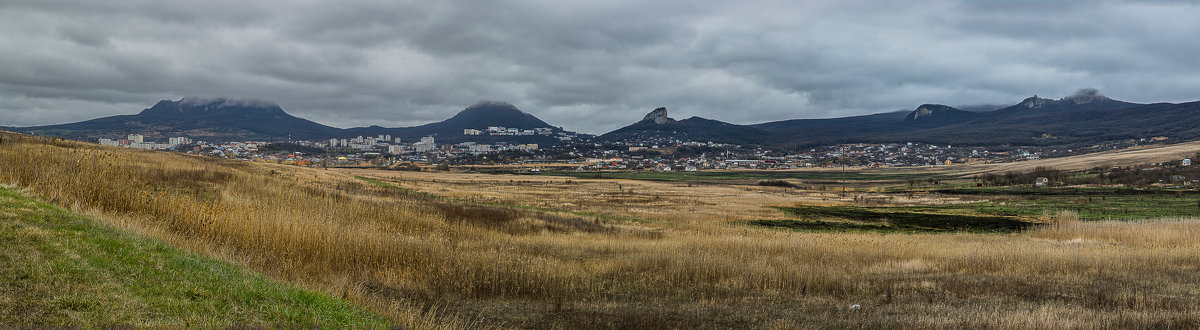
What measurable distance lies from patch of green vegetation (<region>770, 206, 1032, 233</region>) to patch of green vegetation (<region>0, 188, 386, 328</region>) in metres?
34.4

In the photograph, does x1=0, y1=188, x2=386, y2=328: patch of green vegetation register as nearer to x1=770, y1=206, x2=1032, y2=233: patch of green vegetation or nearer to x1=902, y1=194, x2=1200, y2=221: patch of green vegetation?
x1=770, y1=206, x2=1032, y2=233: patch of green vegetation

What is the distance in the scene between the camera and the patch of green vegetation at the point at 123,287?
4.98 meters

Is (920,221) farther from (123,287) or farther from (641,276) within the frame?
(123,287)

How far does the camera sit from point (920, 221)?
40938 millimetres

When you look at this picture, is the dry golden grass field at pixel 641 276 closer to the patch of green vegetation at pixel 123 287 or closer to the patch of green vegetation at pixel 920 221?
the patch of green vegetation at pixel 123 287

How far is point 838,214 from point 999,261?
31.7 m

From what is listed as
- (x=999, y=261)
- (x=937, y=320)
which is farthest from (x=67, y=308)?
(x=999, y=261)

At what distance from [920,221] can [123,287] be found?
4428 cm

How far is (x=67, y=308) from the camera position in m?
4.94

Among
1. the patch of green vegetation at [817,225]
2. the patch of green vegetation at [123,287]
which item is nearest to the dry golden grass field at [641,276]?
the patch of green vegetation at [123,287]

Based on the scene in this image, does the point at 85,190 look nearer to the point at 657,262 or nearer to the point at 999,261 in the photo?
the point at 657,262

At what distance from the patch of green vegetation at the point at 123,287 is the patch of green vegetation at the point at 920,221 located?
113ft

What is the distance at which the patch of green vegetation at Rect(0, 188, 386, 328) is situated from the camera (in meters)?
4.98

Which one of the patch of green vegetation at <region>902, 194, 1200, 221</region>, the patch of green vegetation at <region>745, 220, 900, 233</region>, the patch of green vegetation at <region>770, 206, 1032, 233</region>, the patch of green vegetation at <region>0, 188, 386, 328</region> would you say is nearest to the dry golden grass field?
the patch of green vegetation at <region>0, 188, 386, 328</region>
